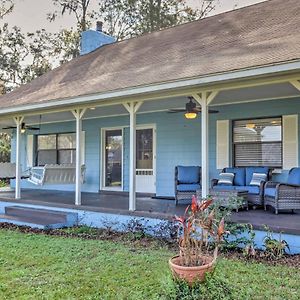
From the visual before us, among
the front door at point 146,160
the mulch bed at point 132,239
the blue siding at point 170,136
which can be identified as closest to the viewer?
the mulch bed at point 132,239

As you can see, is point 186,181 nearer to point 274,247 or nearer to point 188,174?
point 188,174

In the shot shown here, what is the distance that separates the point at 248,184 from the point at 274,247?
2593 mm

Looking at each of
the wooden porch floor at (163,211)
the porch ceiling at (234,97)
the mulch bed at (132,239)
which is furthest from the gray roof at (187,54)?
the mulch bed at (132,239)

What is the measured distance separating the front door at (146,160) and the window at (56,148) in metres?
2.65

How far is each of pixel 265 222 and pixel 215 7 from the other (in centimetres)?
1849

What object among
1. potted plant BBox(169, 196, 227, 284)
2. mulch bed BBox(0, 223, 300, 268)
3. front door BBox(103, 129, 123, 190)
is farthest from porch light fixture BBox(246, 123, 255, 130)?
potted plant BBox(169, 196, 227, 284)

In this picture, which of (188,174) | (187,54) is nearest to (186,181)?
(188,174)

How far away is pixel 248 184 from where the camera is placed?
762 cm

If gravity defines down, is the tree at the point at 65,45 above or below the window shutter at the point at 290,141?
above

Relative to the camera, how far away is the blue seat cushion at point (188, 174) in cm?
831

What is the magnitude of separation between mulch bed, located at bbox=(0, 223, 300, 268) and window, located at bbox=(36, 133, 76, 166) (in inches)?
159

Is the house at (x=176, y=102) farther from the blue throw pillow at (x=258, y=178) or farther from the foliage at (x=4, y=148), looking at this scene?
the foliage at (x=4, y=148)

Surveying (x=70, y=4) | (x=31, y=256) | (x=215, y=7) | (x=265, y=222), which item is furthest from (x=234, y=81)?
(x=70, y=4)

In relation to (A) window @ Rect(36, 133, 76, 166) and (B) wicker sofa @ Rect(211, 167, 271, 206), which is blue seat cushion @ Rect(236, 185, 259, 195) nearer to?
(B) wicker sofa @ Rect(211, 167, 271, 206)
